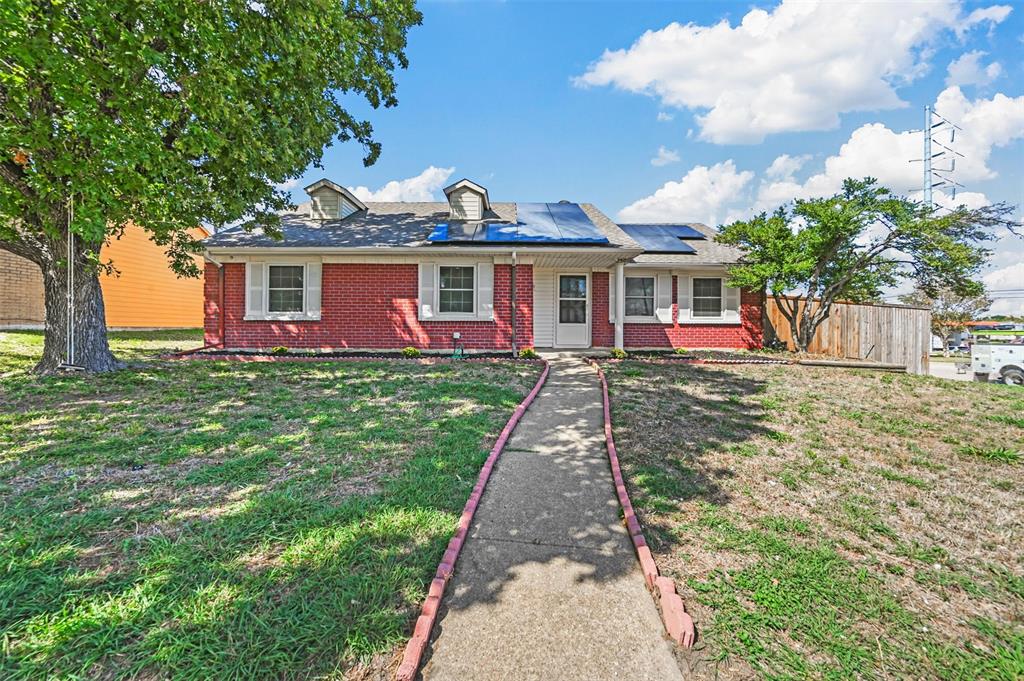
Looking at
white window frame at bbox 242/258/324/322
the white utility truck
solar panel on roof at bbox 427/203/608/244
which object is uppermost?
solar panel on roof at bbox 427/203/608/244

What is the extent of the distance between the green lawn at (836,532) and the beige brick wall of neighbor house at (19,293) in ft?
73.9

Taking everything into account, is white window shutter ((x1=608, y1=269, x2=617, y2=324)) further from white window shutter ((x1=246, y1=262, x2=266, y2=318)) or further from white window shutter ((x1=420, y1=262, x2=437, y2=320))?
white window shutter ((x1=246, y1=262, x2=266, y2=318))

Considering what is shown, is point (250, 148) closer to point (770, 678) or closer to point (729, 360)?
point (770, 678)

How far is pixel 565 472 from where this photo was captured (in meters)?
4.17

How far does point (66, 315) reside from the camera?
756 centimetres

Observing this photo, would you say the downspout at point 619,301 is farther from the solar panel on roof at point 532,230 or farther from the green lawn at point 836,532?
the green lawn at point 836,532

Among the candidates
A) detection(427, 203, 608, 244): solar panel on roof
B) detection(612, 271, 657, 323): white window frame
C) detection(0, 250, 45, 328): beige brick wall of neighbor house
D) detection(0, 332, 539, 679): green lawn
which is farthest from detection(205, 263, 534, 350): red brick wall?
detection(0, 250, 45, 328): beige brick wall of neighbor house

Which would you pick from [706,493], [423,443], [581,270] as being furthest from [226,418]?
[581,270]

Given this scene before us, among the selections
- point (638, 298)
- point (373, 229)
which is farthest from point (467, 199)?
point (638, 298)

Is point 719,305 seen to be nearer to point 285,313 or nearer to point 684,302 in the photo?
point 684,302

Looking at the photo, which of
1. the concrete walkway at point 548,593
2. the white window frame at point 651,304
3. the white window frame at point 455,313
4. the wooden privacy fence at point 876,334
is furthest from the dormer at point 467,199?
the concrete walkway at point 548,593

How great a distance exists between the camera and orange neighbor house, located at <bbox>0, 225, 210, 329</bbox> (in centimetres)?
1581

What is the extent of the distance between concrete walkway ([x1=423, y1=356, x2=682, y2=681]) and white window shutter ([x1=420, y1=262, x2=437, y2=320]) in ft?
25.9

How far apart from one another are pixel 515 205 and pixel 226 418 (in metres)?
11.1
